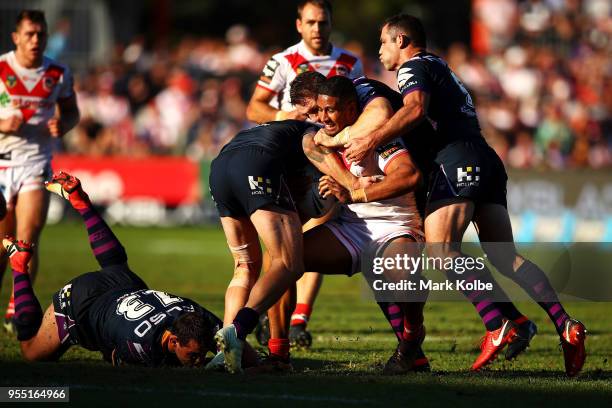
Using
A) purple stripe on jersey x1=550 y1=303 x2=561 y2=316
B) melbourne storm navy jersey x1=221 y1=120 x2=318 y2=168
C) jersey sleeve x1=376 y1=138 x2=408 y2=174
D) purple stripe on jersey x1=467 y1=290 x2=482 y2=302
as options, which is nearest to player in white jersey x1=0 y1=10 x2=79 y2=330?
melbourne storm navy jersey x1=221 y1=120 x2=318 y2=168

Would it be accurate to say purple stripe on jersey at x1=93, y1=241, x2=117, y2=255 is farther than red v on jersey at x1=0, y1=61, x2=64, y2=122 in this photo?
No

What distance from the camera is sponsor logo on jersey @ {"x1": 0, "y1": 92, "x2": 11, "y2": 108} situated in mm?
11008

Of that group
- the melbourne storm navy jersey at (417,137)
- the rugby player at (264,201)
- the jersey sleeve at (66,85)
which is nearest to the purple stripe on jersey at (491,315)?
the melbourne storm navy jersey at (417,137)

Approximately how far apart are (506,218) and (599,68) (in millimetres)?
17571

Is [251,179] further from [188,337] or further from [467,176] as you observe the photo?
[467,176]

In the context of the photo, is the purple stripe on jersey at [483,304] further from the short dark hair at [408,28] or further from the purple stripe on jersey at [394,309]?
the short dark hair at [408,28]

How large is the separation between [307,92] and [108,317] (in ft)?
6.45

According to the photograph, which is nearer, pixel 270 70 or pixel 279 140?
pixel 279 140

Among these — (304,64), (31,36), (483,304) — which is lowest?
(483,304)

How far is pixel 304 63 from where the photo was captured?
419 inches

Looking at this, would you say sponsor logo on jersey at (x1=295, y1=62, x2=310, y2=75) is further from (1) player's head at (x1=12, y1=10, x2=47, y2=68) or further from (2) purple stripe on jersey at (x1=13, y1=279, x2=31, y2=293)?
(2) purple stripe on jersey at (x1=13, y1=279, x2=31, y2=293)

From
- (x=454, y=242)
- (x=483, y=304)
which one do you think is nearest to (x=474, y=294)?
(x=483, y=304)

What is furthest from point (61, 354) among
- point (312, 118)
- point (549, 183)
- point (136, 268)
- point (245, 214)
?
point (549, 183)

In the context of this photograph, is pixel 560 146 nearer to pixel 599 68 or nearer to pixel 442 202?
pixel 599 68
